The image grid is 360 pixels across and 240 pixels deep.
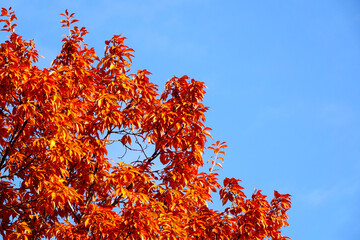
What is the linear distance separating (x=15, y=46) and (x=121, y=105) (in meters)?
2.33

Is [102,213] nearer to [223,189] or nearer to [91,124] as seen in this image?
[91,124]

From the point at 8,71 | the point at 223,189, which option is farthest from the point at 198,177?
the point at 8,71

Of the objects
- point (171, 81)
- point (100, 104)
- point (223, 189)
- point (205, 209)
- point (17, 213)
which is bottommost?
point (17, 213)

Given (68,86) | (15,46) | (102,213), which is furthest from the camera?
(15,46)

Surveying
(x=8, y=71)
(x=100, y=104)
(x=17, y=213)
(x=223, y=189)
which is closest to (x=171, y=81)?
(x=100, y=104)

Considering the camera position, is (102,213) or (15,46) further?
(15,46)

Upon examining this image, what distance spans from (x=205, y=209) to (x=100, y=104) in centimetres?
241

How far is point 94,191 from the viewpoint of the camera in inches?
300

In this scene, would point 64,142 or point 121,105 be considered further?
point 121,105

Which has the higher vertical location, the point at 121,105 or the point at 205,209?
the point at 121,105

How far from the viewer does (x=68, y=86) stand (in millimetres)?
7207

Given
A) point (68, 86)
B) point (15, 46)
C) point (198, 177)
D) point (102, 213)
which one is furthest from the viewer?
point (15, 46)

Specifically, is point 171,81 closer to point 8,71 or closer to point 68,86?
point 68,86

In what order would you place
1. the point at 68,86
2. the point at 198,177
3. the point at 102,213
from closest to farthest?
the point at 102,213
the point at 68,86
the point at 198,177
